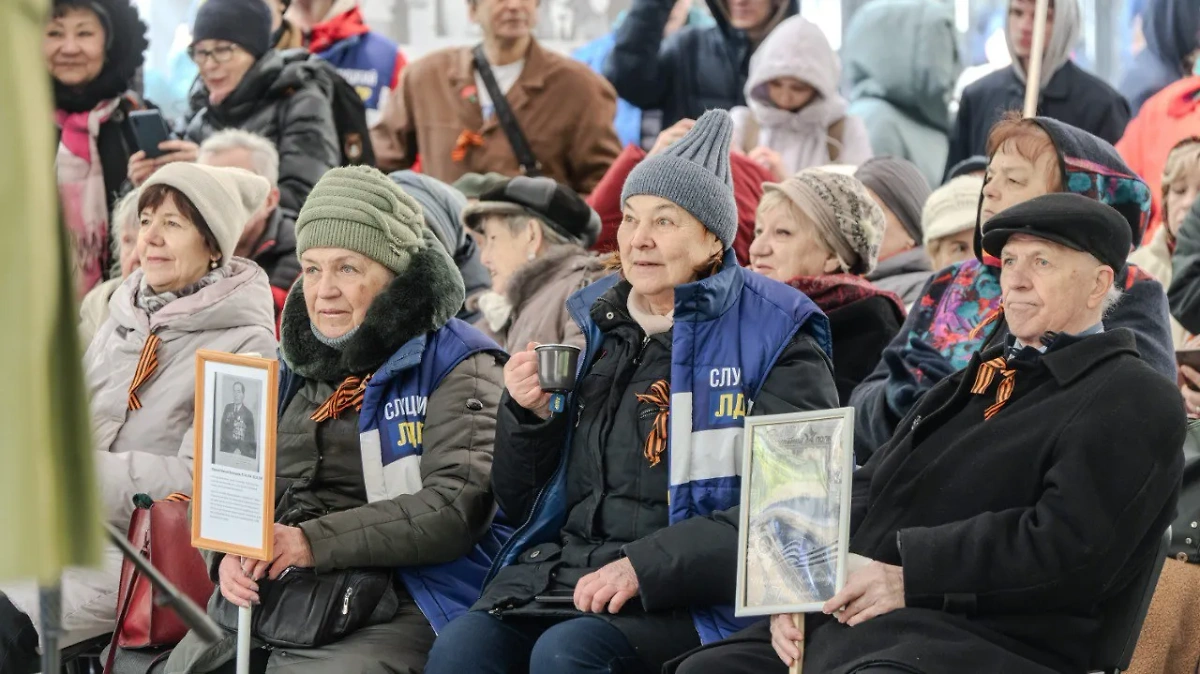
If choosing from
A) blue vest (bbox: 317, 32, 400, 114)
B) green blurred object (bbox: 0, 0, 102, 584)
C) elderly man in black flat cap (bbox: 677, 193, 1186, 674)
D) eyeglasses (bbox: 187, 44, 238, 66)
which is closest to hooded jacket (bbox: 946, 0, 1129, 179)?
blue vest (bbox: 317, 32, 400, 114)

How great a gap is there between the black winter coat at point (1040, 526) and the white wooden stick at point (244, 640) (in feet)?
4.56

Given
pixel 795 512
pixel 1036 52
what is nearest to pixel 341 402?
pixel 795 512

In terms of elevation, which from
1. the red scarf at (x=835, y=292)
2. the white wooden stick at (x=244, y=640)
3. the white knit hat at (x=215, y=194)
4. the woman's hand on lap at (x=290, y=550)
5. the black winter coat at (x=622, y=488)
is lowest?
the white wooden stick at (x=244, y=640)

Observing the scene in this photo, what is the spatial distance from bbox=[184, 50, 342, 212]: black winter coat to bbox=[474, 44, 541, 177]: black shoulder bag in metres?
0.69

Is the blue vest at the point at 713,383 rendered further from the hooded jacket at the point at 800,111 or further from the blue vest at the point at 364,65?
the blue vest at the point at 364,65

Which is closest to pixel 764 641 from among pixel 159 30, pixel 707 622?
pixel 707 622

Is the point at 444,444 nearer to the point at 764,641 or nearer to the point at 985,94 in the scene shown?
the point at 764,641

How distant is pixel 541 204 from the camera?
20.0 ft

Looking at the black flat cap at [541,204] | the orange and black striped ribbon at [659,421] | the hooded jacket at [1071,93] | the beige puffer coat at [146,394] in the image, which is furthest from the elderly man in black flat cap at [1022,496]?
the hooded jacket at [1071,93]

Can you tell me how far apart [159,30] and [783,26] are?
4078mm

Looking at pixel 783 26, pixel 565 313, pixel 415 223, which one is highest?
pixel 783 26

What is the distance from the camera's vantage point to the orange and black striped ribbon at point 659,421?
4062 millimetres

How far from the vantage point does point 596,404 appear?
13.9 feet

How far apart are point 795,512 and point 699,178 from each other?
1.14 meters
